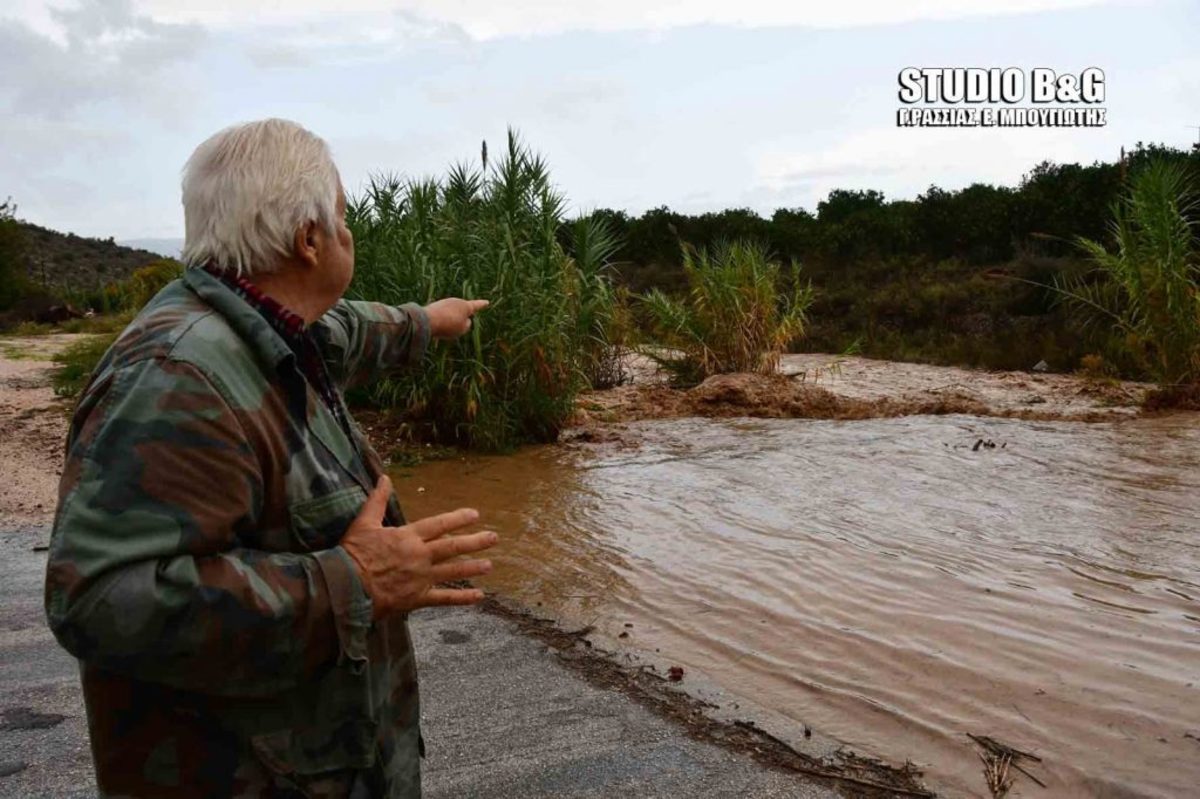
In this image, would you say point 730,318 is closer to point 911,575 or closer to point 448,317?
point 911,575

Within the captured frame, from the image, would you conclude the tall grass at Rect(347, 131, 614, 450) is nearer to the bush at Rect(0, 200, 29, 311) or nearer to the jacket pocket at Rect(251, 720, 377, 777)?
the jacket pocket at Rect(251, 720, 377, 777)

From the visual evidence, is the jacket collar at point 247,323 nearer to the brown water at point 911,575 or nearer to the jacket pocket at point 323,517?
the jacket pocket at point 323,517

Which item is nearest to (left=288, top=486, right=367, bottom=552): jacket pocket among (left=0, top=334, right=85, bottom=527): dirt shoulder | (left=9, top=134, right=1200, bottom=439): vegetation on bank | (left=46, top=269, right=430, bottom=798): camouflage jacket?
(left=46, top=269, right=430, bottom=798): camouflage jacket

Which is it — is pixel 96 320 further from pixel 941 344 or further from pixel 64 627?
pixel 64 627

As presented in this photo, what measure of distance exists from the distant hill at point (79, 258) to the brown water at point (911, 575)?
141 feet

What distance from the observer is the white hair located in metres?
1.50

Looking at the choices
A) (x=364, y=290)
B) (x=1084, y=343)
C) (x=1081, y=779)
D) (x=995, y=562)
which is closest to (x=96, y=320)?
(x=364, y=290)

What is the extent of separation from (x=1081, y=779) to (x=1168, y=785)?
0.75 ft

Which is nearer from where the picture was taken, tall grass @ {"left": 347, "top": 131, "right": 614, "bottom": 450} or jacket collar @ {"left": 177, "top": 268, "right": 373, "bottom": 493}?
jacket collar @ {"left": 177, "top": 268, "right": 373, "bottom": 493}

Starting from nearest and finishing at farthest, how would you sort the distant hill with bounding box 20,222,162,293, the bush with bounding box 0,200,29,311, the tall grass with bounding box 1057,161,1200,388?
1. the tall grass with bounding box 1057,161,1200,388
2. the bush with bounding box 0,200,29,311
3. the distant hill with bounding box 20,222,162,293

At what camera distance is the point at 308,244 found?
156 centimetres

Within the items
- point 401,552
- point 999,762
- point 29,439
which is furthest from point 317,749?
point 29,439

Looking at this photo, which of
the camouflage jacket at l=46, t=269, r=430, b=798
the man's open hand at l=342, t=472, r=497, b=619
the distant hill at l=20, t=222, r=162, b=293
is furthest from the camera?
the distant hill at l=20, t=222, r=162, b=293

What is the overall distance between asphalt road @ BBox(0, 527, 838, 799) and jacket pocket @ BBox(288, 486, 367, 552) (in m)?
1.69
